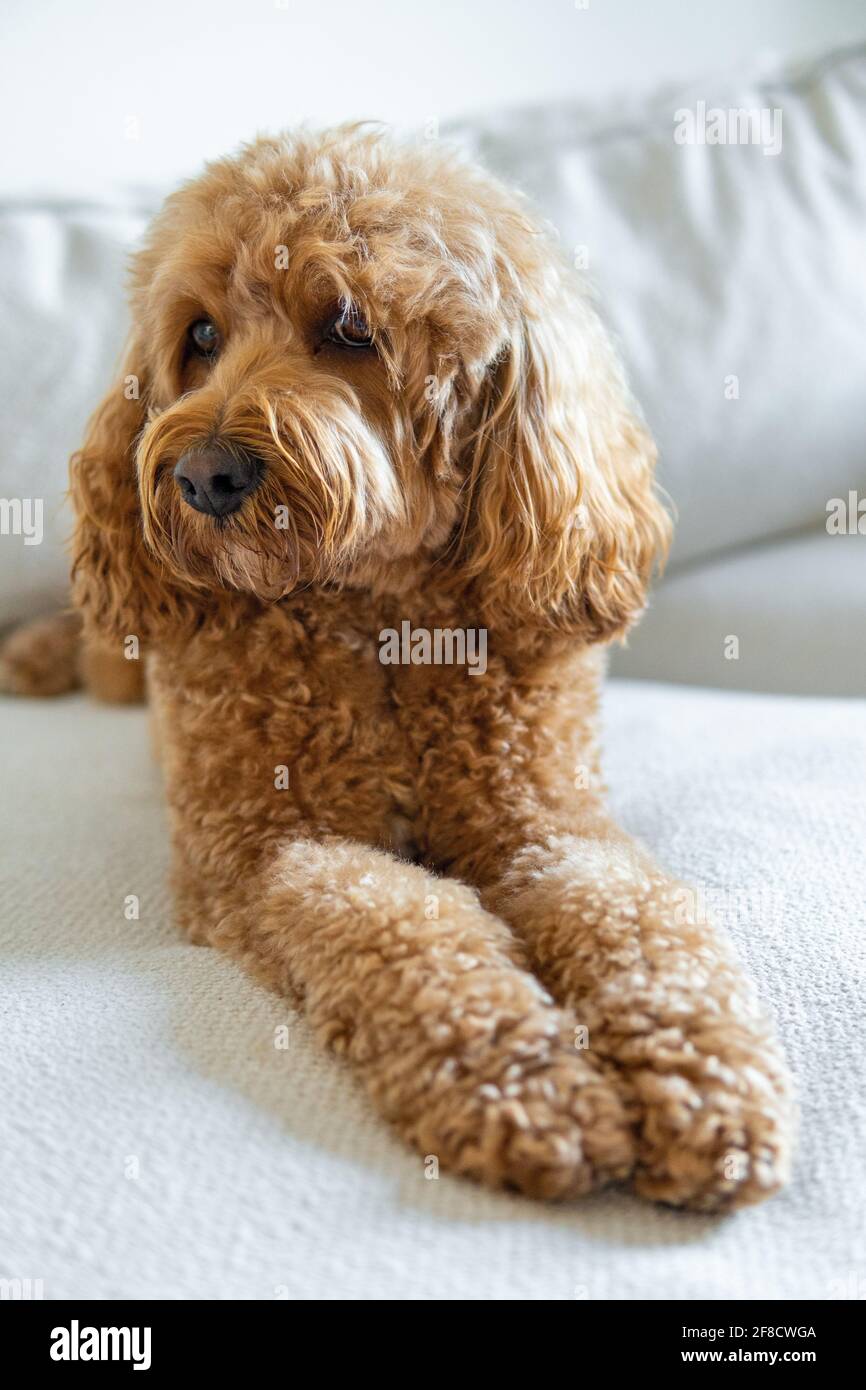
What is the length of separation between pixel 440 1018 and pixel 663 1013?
7.3 inches

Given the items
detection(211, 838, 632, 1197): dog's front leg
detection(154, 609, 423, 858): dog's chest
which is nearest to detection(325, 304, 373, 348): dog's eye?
detection(154, 609, 423, 858): dog's chest

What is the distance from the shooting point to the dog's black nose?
121cm

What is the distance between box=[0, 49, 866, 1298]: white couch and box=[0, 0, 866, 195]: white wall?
302 millimetres

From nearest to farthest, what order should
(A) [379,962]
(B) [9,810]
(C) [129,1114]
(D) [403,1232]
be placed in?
(D) [403,1232] < (C) [129,1114] < (A) [379,962] < (B) [9,810]

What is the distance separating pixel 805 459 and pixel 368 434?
3.83ft

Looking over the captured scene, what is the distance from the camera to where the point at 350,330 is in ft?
4.30

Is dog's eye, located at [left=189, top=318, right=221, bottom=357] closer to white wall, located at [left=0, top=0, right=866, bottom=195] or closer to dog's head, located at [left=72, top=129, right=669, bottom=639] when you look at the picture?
dog's head, located at [left=72, top=129, right=669, bottom=639]

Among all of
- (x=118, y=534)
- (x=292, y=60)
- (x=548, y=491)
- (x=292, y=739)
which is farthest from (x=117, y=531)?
(x=292, y=60)

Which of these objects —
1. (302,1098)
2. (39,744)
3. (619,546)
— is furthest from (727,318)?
(302,1098)

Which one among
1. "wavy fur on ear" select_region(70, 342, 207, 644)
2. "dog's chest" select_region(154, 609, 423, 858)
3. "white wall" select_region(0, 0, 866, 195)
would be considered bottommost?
"dog's chest" select_region(154, 609, 423, 858)

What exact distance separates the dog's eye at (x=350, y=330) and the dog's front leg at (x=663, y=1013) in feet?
1.97

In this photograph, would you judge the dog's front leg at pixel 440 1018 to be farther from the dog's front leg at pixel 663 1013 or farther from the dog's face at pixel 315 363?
the dog's face at pixel 315 363

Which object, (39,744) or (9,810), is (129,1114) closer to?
(9,810)

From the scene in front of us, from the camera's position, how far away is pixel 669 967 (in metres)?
1.05
